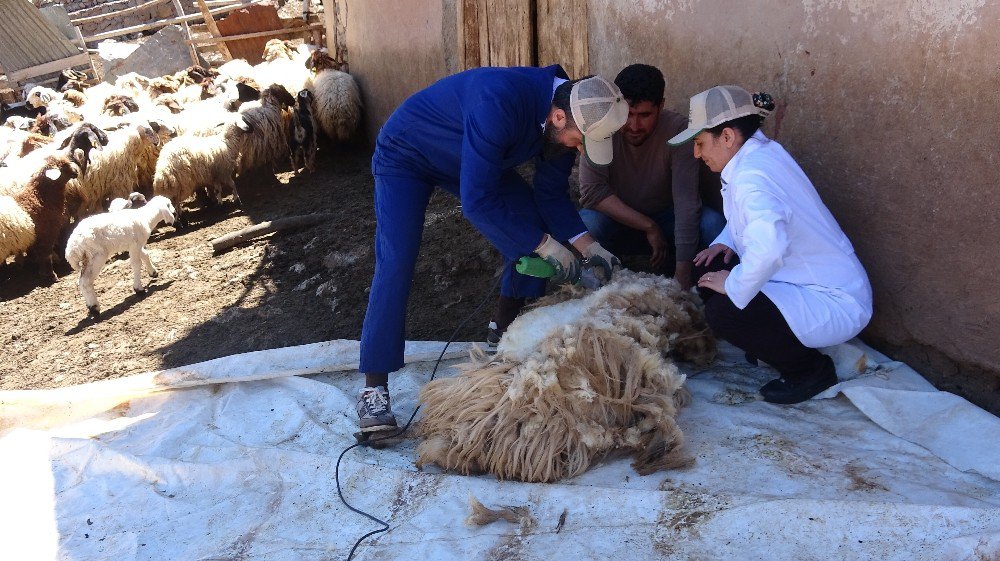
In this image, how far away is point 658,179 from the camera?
3930mm

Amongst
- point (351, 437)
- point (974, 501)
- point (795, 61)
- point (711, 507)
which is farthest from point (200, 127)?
point (974, 501)

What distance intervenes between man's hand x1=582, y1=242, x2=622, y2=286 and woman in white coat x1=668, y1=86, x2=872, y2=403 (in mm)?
548

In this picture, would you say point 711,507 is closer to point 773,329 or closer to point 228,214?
point 773,329

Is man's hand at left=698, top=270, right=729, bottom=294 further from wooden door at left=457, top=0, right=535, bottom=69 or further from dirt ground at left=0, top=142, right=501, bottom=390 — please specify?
wooden door at left=457, top=0, right=535, bottom=69

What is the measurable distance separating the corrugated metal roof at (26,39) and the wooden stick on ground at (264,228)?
38.6ft

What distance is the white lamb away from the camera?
532cm

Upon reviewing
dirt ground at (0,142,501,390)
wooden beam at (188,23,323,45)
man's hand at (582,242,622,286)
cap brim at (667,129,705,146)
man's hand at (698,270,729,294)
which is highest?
cap brim at (667,129,705,146)

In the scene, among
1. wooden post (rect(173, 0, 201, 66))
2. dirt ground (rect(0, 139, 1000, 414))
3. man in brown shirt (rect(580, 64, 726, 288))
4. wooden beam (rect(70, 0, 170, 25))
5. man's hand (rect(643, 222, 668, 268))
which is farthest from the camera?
wooden beam (rect(70, 0, 170, 25))

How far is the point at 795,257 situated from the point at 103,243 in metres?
4.72

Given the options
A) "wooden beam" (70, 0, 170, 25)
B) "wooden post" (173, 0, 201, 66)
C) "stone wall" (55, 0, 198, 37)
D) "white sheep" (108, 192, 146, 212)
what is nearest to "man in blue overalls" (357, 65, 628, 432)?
"white sheep" (108, 192, 146, 212)

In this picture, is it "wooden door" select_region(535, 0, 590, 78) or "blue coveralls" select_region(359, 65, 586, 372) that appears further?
"wooden door" select_region(535, 0, 590, 78)

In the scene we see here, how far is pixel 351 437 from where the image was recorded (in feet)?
10.5

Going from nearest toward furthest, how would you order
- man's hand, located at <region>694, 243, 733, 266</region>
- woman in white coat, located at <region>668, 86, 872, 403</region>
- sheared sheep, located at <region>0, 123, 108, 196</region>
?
1. woman in white coat, located at <region>668, 86, 872, 403</region>
2. man's hand, located at <region>694, 243, 733, 266</region>
3. sheared sheep, located at <region>0, 123, 108, 196</region>

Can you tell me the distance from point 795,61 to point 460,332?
2.15 metres
